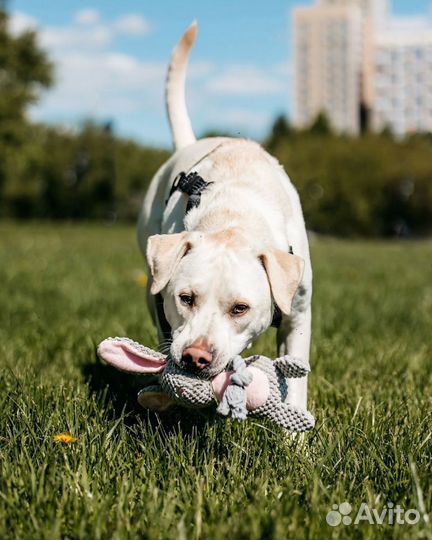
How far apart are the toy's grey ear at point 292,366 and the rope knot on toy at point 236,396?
0.20 metres

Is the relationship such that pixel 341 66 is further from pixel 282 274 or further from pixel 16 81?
pixel 282 274

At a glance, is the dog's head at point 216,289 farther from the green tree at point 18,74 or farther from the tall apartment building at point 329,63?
the tall apartment building at point 329,63

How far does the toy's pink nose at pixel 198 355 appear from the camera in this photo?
9.41 feet

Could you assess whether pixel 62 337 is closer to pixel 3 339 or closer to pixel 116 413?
pixel 3 339

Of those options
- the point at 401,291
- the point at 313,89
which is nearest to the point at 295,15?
the point at 313,89

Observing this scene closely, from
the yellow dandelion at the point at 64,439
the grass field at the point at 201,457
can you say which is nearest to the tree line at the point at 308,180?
the grass field at the point at 201,457

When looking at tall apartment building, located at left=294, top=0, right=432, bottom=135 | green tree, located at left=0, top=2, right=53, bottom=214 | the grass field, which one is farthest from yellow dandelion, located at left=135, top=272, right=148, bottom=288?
tall apartment building, located at left=294, top=0, right=432, bottom=135

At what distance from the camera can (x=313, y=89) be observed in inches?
4774

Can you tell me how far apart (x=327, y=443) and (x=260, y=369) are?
381mm

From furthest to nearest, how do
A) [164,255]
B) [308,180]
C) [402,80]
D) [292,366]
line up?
[402,80], [308,180], [164,255], [292,366]

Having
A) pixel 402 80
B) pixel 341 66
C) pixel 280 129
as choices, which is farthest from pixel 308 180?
pixel 341 66

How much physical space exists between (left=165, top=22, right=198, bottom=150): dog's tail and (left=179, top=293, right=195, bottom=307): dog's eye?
2.49 meters

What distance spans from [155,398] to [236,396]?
50cm

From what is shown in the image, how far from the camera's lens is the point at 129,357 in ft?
10.1
